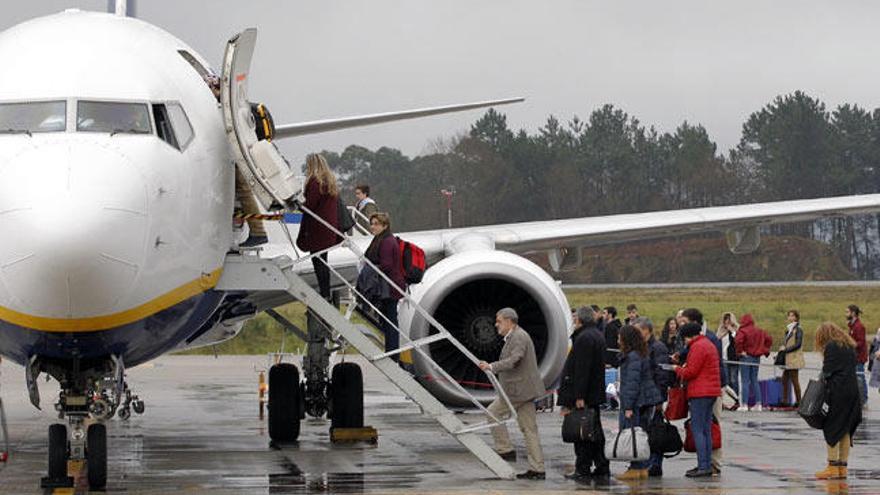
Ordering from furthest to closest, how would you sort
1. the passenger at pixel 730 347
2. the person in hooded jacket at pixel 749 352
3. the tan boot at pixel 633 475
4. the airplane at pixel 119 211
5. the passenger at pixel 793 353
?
the passenger at pixel 730 347 < the person in hooded jacket at pixel 749 352 < the passenger at pixel 793 353 < the tan boot at pixel 633 475 < the airplane at pixel 119 211

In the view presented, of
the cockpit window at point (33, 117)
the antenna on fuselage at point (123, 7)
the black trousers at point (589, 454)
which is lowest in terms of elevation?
the black trousers at point (589, 454)

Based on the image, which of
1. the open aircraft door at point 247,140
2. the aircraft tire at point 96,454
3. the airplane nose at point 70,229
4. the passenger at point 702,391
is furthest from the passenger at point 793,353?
the airplane nose at point 70,229

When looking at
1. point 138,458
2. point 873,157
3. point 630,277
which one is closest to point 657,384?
point 138,458

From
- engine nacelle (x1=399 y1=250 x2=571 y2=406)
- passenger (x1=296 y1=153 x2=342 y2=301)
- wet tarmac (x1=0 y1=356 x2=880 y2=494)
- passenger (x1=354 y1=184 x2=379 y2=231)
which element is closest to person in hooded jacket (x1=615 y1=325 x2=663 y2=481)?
wet tarmac (x1=0 y1=356 x2=880 y2=494)

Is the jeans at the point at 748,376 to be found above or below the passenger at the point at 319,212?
below

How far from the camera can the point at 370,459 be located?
15.9 m

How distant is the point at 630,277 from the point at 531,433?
4547 centimetres

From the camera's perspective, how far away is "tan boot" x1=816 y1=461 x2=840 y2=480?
14133 millimetres

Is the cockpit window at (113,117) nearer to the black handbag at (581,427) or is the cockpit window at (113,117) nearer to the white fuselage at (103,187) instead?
the white fuselage at (103,187)

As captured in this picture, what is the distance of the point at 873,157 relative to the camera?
247ft

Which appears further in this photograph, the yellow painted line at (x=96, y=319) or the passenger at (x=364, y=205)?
the passenger at (x=364, y=205)

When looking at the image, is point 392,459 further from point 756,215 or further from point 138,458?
point 756,215

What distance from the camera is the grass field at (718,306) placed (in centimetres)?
4569

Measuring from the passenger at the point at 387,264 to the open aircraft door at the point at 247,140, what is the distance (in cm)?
186
